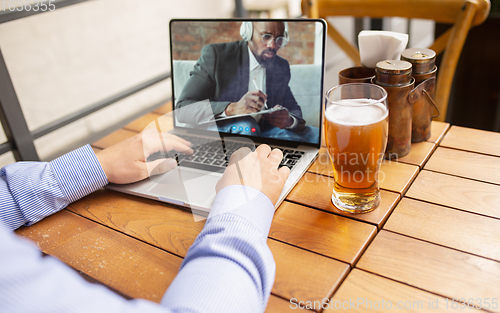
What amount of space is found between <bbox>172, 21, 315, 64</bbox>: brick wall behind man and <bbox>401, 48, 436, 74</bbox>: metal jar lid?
0.22 m

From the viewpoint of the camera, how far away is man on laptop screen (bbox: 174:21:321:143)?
0.87 meters

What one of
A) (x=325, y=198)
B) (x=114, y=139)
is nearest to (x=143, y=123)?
(x=114, y=139)

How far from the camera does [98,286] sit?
47cm

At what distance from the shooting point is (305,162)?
2.71ft

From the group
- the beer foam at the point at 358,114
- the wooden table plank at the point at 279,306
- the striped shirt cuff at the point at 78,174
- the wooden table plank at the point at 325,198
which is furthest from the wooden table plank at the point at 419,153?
the striped shirt cuff at the point at 78,174

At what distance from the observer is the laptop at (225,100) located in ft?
2.63

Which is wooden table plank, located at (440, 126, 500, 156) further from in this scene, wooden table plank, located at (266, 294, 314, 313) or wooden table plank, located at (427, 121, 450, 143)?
wooden table plank, located at (266, 294, 314, 313)

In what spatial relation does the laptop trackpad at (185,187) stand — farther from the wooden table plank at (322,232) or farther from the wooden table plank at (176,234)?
the wooden table plank at (322,232)

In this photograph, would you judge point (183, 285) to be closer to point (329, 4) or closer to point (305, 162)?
point (305, 162)

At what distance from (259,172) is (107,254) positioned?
12.7 inches

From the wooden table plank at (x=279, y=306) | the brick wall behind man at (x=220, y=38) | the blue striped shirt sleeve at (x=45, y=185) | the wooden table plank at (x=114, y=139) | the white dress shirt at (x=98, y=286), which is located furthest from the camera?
the wooden table plank at (x=114, y=139)

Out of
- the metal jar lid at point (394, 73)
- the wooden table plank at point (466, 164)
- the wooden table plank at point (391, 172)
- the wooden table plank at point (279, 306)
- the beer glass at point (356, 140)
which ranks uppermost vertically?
the metal jar lid at point (394, 73)

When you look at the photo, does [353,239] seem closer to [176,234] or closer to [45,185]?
[176,234]

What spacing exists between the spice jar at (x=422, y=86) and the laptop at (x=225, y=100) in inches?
8.2
